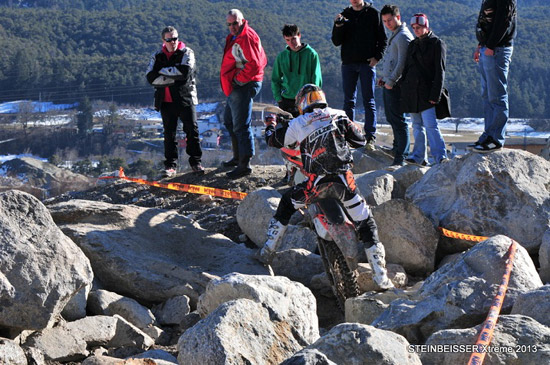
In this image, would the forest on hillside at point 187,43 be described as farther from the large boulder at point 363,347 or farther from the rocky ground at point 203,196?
the large boulder at point 363,347

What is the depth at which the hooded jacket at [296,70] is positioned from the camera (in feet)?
33.6

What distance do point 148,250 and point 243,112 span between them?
2938 mm

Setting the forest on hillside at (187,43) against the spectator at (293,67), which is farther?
the forest on hillside at (187,43)

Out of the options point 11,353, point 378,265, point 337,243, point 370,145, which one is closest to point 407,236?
point 378,265

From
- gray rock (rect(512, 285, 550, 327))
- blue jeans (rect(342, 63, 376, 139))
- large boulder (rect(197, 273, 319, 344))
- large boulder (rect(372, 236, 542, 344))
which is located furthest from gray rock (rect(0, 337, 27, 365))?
blue jeans (rect(342, 63, 376, 139))

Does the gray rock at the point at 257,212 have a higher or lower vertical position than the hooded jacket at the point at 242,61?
lower

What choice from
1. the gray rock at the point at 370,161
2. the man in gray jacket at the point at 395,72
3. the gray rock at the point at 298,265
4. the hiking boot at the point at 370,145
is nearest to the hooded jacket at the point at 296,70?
the man in gray jacket at the point at 395,72

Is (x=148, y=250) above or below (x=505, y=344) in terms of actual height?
below

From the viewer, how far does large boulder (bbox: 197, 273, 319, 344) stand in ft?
18.5

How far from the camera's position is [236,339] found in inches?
193

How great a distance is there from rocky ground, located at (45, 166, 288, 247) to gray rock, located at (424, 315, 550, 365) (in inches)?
192

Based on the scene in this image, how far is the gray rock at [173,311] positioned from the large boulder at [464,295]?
2127mm

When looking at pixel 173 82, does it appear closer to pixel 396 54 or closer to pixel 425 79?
pixel 396 54

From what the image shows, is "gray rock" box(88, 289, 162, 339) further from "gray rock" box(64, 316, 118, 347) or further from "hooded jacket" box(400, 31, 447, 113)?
"hooded jacket" box(400, 31, 447, 113)
